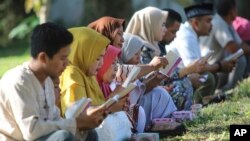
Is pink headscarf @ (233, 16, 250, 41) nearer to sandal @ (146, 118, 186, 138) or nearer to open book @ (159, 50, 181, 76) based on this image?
open book @ (159, 50, 181, 76)

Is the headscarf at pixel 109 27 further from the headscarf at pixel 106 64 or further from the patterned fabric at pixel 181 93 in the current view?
the patterned fabric at pixel 181 93

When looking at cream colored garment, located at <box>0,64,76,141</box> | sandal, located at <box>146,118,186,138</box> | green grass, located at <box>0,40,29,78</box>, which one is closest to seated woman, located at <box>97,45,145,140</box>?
sandal, located at <box>146,118,186,138</box>

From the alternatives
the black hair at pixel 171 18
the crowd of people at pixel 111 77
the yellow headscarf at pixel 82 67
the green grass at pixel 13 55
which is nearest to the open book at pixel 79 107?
the crowd of people at pixel 111 77

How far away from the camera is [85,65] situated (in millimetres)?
5410

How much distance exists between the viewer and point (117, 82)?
6312 millimetres

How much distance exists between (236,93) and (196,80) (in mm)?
549

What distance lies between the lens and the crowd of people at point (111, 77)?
4.66 meters

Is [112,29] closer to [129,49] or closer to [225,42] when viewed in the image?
[129,49]

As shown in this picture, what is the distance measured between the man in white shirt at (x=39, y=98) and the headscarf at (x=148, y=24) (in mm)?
2749

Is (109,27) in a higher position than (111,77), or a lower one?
higher

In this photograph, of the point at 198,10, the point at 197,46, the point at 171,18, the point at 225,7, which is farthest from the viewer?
the point at 225,7

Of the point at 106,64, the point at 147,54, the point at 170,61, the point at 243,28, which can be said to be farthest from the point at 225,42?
the point at 106,64

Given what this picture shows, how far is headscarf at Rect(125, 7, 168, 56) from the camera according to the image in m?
7.50

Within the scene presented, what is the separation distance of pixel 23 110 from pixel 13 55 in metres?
11.5
